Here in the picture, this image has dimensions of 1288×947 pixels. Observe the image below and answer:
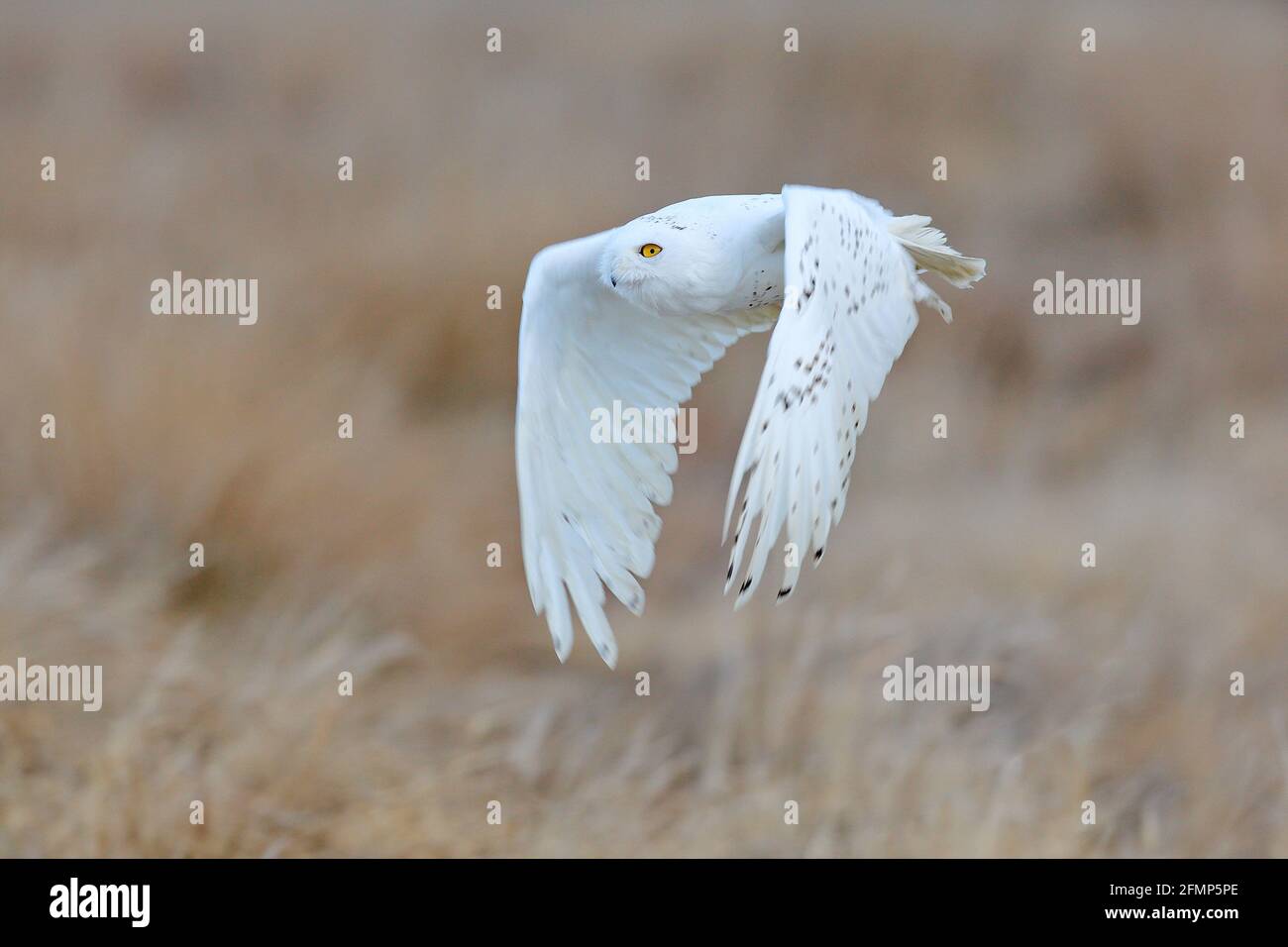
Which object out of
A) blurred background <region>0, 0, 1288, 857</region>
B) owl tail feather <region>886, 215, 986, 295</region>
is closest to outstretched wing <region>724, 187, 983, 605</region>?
owl tail feather <region>886, 215, 986, 295</region>

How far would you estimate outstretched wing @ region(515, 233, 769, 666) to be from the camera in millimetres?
3611

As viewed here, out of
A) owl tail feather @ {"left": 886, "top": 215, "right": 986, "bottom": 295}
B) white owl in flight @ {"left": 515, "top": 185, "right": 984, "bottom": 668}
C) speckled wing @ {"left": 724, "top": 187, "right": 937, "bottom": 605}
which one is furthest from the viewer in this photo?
owl tail feather @ {"left": 886, "top": 215, "right": 986, "bottom": 295}

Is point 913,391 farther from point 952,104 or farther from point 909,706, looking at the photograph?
point 909,706

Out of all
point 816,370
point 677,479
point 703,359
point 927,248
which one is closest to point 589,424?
point 703,359

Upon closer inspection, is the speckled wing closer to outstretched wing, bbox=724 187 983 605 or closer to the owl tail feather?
outstretched wing, bbox=724 187 983 605

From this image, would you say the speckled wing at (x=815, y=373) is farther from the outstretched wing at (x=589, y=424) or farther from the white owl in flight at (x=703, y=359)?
the outstretched wing at (x=589, y=424)

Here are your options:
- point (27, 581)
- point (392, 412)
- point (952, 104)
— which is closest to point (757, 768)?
point (27, 581)

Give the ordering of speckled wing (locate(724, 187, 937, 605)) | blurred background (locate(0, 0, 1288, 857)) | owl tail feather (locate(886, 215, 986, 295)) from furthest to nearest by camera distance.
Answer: blurred background (locate(0, 0, 1288, 857)) → owl tail feather (locate(886, 215, 986, 295)) → speckled wing (locate(724, 187, 937, 605))

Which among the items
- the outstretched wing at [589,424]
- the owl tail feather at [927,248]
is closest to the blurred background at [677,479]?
the outstretched wing at [589,424]

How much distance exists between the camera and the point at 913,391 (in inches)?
350

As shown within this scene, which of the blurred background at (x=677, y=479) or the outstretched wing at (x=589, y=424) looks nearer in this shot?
the outstretched wing at (x=589, y=424)

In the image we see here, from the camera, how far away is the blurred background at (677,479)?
495 centimetres

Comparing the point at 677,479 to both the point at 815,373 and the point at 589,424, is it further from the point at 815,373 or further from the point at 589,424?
the point at 815,373

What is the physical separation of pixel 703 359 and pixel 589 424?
41 centimetres
